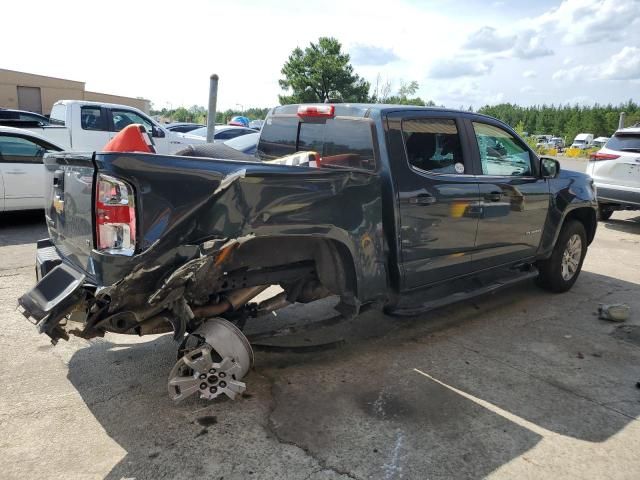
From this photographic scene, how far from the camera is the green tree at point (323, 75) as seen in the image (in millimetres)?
39656

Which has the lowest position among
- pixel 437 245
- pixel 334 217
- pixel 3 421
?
pixel 3 421

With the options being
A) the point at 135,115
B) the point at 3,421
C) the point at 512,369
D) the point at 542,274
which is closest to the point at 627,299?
the point at 542,274

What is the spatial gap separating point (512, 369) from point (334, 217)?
191cm

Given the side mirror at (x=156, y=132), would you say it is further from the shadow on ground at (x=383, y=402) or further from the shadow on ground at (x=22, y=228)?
the shadow on ground at (x=383, y=402)

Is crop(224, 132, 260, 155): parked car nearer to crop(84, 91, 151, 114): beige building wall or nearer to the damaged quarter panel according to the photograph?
the damaged quarter panel

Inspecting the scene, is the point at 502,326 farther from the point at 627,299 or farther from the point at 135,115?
the point at 135,115

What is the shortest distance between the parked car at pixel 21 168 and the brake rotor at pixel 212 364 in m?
6.06

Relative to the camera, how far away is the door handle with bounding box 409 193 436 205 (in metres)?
3.93

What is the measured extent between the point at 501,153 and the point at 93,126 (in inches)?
376

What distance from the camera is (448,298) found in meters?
4.40

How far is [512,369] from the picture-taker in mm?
4039

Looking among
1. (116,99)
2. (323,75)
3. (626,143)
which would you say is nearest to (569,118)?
(323,75)

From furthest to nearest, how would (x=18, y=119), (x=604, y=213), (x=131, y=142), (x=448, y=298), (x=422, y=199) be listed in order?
(x=18, y=119) < (x=604, y=213) < (x=448, y=298) < (x=422, y=199) < (x=131, y=142)

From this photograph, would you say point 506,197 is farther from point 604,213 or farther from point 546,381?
point 604,213
